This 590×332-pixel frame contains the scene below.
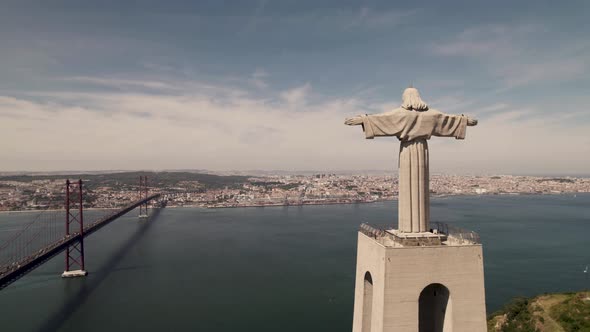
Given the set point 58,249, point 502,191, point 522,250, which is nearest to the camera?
point 58,249

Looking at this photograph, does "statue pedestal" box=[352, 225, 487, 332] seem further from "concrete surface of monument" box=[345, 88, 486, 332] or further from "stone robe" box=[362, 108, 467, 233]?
"stone robe" box=[362, 108, 467, 233]

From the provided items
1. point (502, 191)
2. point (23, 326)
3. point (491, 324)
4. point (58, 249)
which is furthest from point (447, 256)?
point (502, 191)

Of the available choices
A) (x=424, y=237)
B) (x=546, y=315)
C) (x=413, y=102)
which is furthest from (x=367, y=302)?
(x=546, y=315)

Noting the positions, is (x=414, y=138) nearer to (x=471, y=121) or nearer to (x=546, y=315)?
(x=471, y=121)

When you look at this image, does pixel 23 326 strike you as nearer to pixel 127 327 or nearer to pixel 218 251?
pixel 127 327

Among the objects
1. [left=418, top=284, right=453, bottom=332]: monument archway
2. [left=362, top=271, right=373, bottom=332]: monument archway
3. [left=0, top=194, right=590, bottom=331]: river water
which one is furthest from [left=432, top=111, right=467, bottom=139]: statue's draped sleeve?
[left=362, top=271, right=373, bottom=332]: monument archway

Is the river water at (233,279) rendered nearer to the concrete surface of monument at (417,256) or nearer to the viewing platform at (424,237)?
the viewing platform at (424,237)
